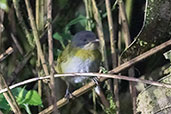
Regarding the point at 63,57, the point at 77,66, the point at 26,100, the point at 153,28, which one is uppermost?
the point at 63,57

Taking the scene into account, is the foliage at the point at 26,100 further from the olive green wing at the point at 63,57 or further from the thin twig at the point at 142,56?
the olive green wing at the point at 63,57

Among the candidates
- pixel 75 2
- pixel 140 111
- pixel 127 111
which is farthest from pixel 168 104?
pixel 75 2

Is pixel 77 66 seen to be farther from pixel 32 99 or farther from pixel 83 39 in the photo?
pixel 32 99

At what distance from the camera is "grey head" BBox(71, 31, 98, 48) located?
118 inches

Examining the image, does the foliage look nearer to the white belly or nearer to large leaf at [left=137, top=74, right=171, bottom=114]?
large leaf at [left=137, top=74, right=171, bottom=114]

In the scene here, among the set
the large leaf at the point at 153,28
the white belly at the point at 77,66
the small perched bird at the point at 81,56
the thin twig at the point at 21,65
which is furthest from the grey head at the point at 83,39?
the large leaf at the point at 153,28

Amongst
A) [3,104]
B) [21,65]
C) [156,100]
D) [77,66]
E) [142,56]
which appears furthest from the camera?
[21,65]

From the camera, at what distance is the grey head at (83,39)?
2996 millimetres

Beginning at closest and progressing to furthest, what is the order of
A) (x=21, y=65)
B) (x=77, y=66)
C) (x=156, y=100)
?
(x=156, y=100)
(x=77, y=66)
(x=21, y=65)

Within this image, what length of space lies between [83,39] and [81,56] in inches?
5.6

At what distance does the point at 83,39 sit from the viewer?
313 cm

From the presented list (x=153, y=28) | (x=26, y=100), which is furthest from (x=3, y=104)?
(x=153, y=28)

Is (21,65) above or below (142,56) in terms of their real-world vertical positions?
above

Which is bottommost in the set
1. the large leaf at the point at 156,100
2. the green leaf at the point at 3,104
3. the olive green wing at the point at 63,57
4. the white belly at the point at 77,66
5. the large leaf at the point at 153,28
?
the large leaf at the point at 156,100
